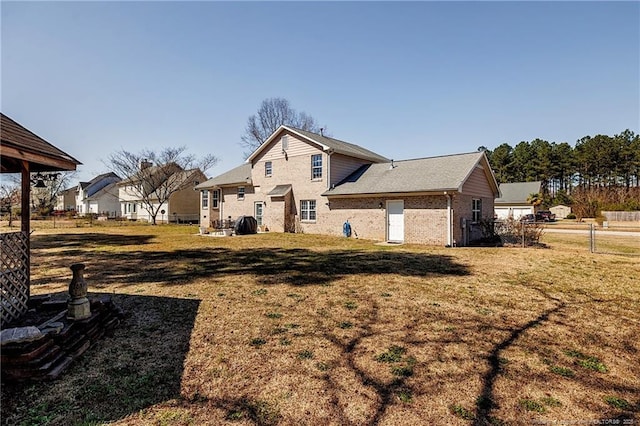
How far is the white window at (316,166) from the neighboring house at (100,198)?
40.8m

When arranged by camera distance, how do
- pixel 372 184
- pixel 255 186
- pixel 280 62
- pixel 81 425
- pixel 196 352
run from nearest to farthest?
pixel 81 425
pixel 196 352
pixel 280 62
pixel 372 184
pixel 255 186

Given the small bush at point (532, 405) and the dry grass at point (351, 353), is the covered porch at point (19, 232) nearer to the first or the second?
the dry grass at point (351, 353)

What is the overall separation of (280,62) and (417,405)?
1629 centimetres

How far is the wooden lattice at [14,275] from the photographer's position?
446 centimetres

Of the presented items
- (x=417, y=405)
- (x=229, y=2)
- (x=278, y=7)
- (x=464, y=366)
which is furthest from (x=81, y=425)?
(x=278, y=7)

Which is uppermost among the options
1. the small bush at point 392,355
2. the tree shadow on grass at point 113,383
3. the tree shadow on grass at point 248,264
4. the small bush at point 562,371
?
the tree shadow on grass at point 248,264

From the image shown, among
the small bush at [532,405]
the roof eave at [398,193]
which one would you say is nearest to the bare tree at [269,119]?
the roof eave at [398,193]

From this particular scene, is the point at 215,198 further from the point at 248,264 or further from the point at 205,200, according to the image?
the point at 248,264

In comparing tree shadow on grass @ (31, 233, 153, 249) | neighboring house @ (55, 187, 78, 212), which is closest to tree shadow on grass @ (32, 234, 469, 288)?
tree shadow on grass @ (31, 233, 153, 249)

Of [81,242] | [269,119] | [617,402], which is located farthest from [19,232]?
[269,119]

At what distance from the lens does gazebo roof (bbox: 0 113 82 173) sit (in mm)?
4075

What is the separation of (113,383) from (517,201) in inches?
1914

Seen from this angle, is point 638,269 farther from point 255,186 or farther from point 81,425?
point 255,186

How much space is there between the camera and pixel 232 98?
16703 mm
